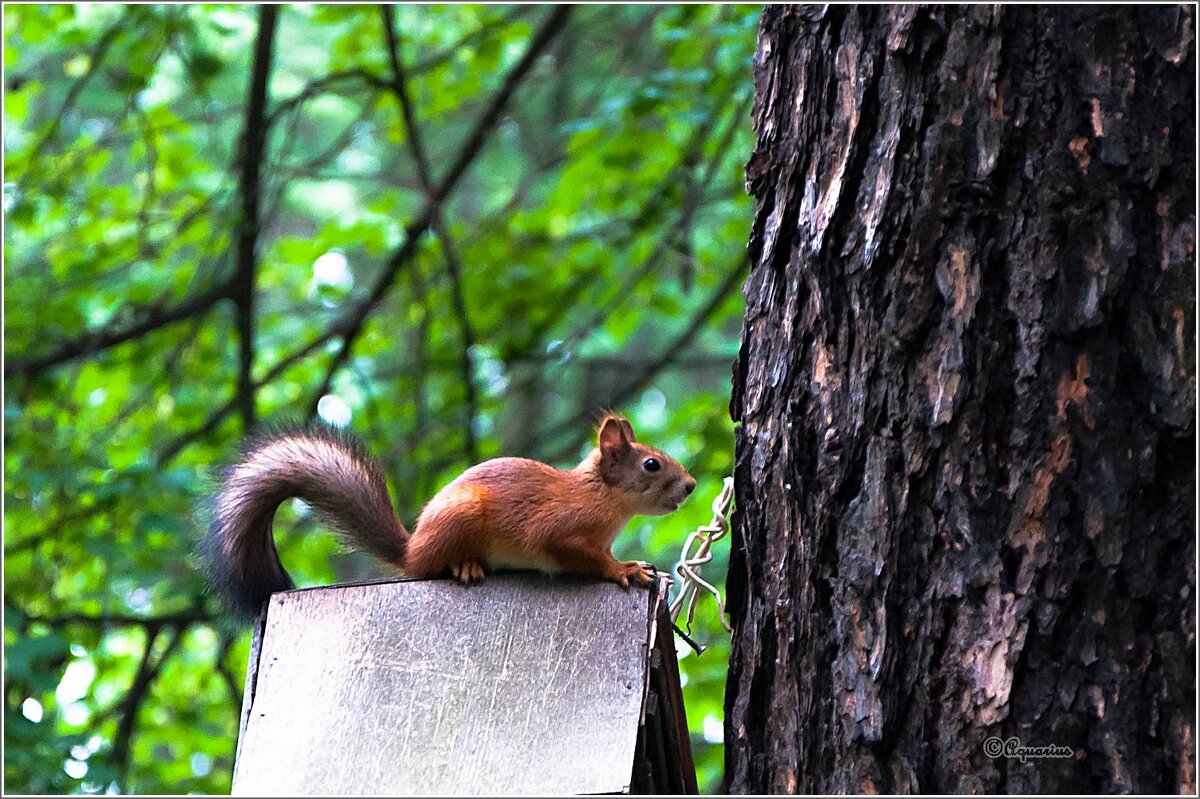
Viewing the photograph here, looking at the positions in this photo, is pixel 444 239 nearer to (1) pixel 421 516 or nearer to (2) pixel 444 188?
(2) pixel 444 188

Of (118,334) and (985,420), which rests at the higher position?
(118,334)

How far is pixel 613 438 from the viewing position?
2.87 metres

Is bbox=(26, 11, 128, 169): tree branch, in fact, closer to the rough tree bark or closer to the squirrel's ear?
the squirrel's ear

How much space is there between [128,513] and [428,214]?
5.78ft

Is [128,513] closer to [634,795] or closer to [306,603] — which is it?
[306,603]

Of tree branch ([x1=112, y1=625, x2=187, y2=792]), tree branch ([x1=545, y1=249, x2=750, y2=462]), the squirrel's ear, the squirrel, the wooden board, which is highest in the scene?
tree branch ([x1=545, y1=249, x2=750, y2=462])

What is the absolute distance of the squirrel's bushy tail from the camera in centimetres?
253

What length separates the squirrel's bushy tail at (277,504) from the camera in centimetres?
253

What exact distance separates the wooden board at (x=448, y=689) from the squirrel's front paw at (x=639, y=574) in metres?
0.04

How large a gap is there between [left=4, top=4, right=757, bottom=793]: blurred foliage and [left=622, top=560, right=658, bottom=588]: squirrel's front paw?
7.46 feet

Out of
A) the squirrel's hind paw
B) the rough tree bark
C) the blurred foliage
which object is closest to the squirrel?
the squirrel's hind paw

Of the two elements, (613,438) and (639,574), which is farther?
(613,438)

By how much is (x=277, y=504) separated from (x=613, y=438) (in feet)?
2.45

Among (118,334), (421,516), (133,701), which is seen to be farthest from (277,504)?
(118,334)
